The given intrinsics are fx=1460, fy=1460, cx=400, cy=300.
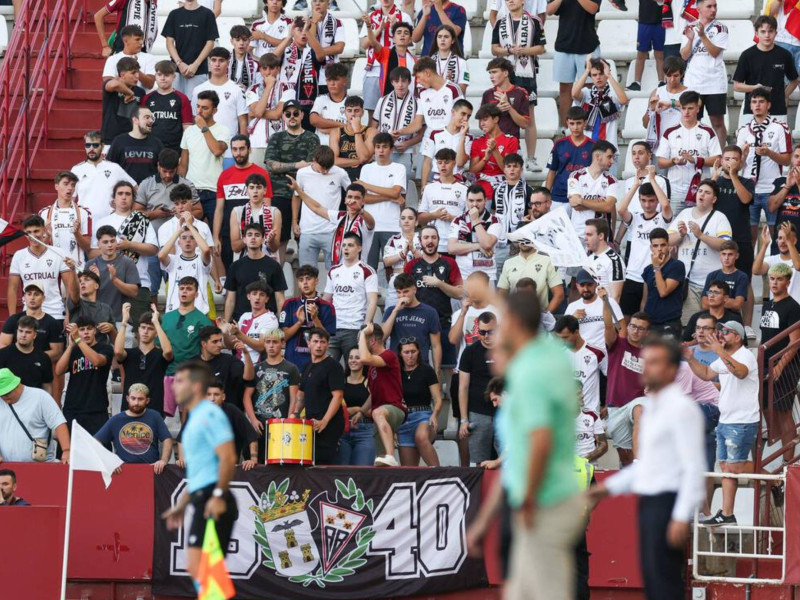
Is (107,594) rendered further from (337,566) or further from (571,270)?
(571,270)

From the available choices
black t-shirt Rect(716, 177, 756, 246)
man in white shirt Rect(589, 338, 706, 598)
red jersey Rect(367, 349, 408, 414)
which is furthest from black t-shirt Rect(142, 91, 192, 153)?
man in white shirt Rect(589, 338, 706, 598)

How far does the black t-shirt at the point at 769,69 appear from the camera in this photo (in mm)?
18375

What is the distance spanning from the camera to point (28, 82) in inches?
757

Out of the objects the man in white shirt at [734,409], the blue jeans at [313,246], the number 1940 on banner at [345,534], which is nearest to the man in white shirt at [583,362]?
the man in white shirt at [734,409]

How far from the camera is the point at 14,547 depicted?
13789 mm

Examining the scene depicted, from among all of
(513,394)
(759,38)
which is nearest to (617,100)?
(759,38)

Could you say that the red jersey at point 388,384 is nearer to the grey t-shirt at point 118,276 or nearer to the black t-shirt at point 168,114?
the grey t-shirt at point 118,276

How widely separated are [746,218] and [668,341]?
8961 millimetres

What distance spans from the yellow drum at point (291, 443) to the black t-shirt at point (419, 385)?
128cm

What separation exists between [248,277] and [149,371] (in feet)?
5.42

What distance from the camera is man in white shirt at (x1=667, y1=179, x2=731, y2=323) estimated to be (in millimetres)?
16422

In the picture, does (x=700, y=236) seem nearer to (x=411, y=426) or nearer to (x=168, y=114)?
(x=411, y=426)

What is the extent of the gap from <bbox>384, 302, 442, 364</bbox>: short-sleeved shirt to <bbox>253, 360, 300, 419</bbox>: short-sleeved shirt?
1.27m

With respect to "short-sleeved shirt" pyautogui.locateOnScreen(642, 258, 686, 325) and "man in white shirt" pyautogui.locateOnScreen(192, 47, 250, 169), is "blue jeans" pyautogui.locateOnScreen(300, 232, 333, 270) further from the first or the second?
"short-sleeved shirt" pyautogui.locateOnScreen(642, 258, 686, 325)
